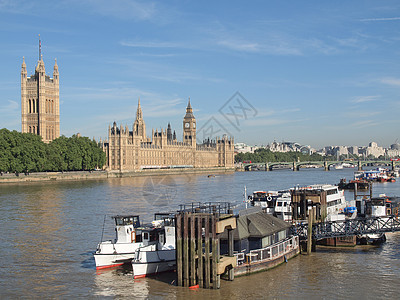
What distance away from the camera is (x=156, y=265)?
2147 centimetres

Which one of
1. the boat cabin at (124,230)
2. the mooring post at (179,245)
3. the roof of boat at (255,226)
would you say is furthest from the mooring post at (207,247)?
the boat cabin at (124,230)

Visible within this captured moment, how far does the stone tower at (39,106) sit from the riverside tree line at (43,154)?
85.5 feet

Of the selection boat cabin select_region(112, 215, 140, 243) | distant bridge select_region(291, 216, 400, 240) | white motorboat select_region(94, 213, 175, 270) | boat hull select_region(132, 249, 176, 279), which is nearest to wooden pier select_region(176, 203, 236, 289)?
boat hull select_region(132, 249, 176, 279)

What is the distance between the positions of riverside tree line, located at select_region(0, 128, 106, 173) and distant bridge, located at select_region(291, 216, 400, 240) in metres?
62.6

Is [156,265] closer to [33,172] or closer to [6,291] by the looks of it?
[6,291]

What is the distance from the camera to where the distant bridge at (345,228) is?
83.2 feet

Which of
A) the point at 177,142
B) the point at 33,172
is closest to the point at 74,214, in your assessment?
the point at 33,172

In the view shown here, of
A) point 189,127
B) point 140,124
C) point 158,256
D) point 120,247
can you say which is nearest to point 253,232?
point 158,256

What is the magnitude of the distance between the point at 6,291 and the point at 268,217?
11.3m

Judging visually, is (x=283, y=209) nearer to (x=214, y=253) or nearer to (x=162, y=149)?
(x=214, y=253)

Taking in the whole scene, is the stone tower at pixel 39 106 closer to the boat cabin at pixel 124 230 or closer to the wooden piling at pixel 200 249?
the boat cabin at pixel 124 230

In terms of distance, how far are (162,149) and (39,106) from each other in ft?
119

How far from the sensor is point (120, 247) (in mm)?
23234

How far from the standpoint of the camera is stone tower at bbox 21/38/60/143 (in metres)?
126
